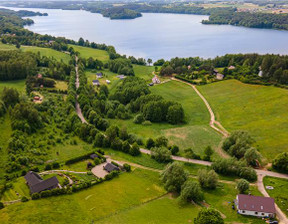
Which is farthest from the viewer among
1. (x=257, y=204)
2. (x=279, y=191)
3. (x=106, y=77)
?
(x=106, y=77)

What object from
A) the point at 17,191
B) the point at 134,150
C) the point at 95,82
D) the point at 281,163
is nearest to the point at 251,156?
the point at 281,163

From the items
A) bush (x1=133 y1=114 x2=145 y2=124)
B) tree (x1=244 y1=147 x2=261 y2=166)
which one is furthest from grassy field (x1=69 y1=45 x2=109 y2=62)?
tree (x1=244 y1=147 x2=261 y2=166)

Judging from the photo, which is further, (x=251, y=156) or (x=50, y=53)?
(x=50, y=53)

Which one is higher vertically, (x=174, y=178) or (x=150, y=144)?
(x=174, y=178)

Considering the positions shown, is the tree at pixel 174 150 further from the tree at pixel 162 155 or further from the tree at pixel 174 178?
the tree at pixel 174 178

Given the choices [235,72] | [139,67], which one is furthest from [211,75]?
[139,67]

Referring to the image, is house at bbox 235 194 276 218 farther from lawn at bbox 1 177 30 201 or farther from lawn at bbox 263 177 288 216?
lawn at bbox 1 177 30 201

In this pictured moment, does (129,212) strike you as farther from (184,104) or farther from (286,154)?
(184,104)

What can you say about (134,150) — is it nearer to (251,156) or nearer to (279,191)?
(251,156)
